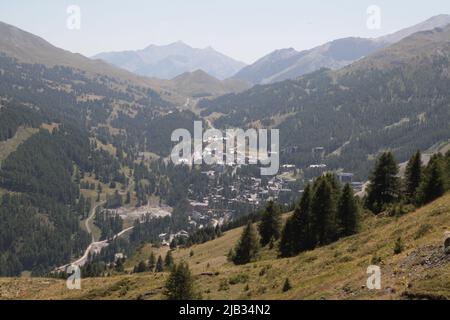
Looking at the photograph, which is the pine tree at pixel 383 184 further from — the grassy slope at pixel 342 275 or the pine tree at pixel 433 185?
the pine tree at pixel 433 185

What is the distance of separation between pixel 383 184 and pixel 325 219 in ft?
53.1

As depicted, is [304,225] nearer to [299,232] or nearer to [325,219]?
[299,232]

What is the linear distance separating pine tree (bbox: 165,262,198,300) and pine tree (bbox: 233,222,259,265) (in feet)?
93.1

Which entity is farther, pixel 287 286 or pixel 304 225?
pixel 304 225

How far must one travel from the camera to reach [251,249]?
216ft

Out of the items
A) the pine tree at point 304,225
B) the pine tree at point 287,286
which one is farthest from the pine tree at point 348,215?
the pine tree at point 287,286

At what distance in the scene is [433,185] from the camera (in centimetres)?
6028

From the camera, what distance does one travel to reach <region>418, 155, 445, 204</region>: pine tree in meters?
59.7

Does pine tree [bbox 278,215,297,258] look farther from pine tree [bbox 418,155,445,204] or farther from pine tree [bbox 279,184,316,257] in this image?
pine tree [bbox 418,155,445,204]

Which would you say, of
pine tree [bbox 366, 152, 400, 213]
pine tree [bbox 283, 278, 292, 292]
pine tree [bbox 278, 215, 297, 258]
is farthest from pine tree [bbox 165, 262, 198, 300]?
pine tree [bbox 366, 152, 400, 213]

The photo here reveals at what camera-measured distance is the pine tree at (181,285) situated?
3659cm

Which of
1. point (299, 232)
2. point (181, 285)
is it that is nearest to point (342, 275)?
point (181, 285)
